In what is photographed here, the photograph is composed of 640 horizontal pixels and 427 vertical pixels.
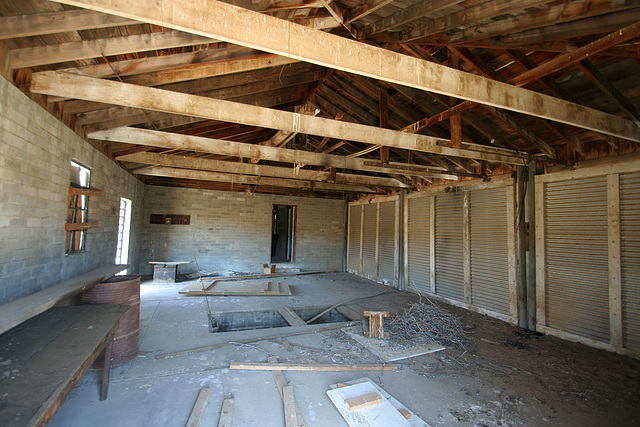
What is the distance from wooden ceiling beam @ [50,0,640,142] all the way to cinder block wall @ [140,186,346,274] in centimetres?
874

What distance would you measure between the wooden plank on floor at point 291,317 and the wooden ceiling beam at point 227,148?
2.89 metres

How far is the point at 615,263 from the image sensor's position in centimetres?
418

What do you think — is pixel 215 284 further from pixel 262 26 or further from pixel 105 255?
pixel 262 26

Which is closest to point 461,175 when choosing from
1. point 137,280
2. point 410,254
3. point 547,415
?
point 410,254

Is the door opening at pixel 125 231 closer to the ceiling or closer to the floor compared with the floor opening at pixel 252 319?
closer to the ceiling

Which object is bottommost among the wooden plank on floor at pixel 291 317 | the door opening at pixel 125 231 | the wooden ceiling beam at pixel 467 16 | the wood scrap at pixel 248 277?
the wooden plank on floor at pixel 291 317

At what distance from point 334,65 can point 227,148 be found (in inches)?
122

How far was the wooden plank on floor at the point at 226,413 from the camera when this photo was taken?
2.47 meters

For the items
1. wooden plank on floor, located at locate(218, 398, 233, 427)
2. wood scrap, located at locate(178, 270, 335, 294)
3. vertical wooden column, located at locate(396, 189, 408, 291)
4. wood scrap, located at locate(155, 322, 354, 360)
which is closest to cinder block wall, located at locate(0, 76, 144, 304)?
wood scrap, located at locate(155, 322, 354, 360)

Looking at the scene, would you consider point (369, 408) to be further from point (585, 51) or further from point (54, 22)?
point (54, 22)

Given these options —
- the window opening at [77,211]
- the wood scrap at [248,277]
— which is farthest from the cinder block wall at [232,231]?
the window opening at [77,211]

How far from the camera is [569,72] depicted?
3.71m

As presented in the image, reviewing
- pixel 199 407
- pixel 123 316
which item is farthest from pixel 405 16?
pixel 123 316

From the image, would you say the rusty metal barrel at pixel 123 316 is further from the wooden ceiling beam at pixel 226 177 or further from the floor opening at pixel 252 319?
the wooden ceiling beam at pixel 226 177
